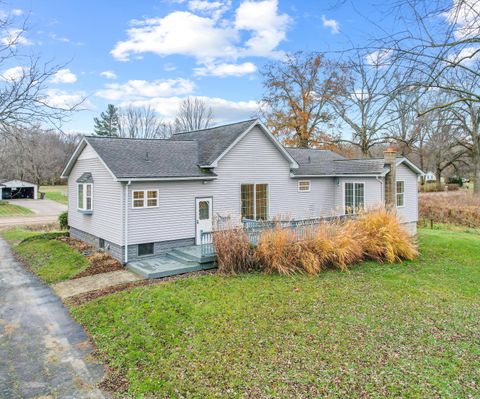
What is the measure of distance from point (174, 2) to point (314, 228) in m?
8.47

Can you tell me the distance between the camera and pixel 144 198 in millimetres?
11930

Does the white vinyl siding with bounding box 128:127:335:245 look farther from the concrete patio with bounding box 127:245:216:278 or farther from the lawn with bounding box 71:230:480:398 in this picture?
the lawn with bounding box 71:230:480:398

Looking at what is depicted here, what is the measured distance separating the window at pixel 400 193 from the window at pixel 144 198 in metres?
12.4

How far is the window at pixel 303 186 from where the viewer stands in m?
16.3

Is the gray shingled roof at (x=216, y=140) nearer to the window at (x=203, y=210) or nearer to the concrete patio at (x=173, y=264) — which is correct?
the window at (x=203, y=210)

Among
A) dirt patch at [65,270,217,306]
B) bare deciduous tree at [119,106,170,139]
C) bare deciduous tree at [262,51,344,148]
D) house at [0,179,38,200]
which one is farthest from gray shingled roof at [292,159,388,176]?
house at [0,179,38,200]

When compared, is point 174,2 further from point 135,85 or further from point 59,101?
point 135,85

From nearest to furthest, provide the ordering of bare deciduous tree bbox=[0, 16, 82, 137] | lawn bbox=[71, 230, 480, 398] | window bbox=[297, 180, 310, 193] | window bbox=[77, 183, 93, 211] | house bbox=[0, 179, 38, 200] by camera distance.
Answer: lawn bbox=[71, 230, 480, 398], bare deciduous tree bbox=[0, 16, 82, 137], window bbox=[77, 183, 93, 211], window bbox=[297, 180, 310, 193], house bbox=[0, 179, 38, 200]

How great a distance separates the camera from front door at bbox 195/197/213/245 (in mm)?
13141

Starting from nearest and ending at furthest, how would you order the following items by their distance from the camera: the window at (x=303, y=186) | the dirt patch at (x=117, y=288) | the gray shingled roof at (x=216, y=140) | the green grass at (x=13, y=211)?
1. the dirt patch at (x=117, y=288)
2. the gray shingled roof at (x=216, y=140)
3. the window at (x=303, y=186)
4. the green grass at (x=13, y=211)

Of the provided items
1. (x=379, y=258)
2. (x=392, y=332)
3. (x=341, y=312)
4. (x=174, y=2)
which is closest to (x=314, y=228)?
(x=379, y=258)

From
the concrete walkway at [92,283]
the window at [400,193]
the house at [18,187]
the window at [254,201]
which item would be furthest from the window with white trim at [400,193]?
the house at [18,187]

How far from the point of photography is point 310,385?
4.92 meters

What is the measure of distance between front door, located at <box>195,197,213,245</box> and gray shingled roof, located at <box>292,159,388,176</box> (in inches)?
188
